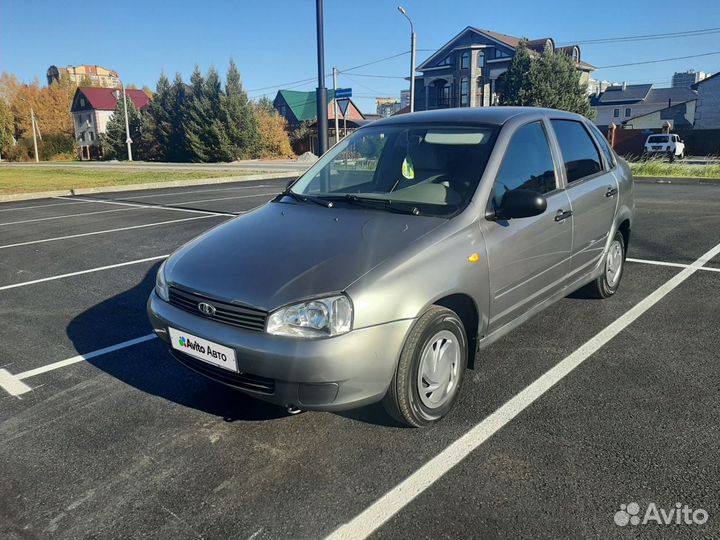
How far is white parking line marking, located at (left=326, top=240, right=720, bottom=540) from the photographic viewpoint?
238 centimetres

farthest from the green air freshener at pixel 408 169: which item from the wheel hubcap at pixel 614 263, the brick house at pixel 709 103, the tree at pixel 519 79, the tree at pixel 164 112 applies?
the brick house at pixel 709 103

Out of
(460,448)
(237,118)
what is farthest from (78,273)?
(237,118)

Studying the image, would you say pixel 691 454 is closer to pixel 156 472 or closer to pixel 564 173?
pixel 564 173

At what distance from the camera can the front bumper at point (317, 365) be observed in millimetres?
2619

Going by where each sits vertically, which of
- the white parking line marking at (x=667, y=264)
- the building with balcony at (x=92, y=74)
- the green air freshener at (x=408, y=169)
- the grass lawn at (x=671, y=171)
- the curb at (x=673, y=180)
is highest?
the building with balcony at (x=92, y=74)

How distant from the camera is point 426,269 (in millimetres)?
2920

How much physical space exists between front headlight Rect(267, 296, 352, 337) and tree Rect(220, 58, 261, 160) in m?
44.4

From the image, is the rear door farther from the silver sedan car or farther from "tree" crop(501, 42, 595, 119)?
"tree" crop(501, 42, 595, 119)

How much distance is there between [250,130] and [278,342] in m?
45.5

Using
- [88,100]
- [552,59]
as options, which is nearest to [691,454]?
[552,59]

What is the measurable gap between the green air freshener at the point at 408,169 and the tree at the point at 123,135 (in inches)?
2096

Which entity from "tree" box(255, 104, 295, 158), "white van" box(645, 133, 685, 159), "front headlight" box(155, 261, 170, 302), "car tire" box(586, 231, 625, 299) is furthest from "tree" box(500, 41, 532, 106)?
"front headlight" box(155, 261, 170, 302)

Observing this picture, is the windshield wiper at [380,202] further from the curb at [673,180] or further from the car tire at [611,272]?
the curb at [673,180]

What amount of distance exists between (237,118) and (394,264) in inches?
1782
